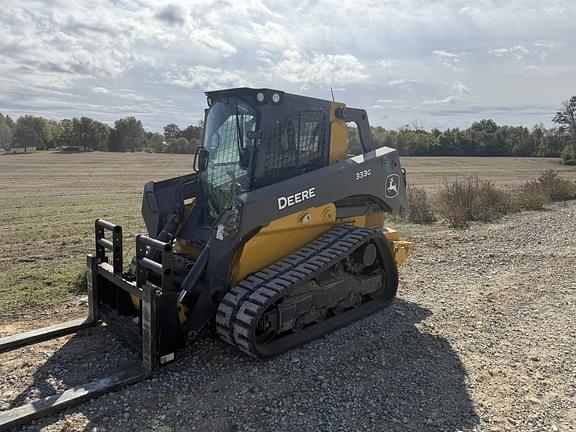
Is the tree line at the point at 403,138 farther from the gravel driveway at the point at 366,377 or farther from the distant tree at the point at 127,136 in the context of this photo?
the gravel driveway at the point at 366,377

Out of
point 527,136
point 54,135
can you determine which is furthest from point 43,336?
point 54,135

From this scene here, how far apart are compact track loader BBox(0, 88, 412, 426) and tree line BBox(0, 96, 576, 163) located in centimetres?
5332

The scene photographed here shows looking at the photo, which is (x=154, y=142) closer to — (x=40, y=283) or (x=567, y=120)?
(x=567, y=120)

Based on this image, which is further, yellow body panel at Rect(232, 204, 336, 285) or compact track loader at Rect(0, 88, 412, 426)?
yellow body panel at Rect(232, 204, 336, 285)

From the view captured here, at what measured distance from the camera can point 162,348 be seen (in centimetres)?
427

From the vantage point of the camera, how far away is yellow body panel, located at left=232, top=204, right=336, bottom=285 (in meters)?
4.86

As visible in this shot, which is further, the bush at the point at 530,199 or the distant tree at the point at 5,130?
the distant tree at the point at 5,130

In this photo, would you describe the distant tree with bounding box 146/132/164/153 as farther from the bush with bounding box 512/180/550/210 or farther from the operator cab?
the operator cab

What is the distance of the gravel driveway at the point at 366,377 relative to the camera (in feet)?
12.4

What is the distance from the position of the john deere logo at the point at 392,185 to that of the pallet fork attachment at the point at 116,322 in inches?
124

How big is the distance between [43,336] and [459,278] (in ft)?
18.6

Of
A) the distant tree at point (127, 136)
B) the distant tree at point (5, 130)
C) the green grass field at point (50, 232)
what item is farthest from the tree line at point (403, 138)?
the green grass field at point (50, 232)

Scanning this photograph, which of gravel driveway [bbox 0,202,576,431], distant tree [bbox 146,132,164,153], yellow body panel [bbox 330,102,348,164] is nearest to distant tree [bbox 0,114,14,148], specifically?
distant tree [bbox 146,132,164,153]

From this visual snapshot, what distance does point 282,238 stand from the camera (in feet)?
16.9
